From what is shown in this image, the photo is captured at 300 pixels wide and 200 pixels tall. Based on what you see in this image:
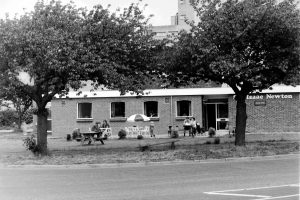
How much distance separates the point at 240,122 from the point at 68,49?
858 centimetres

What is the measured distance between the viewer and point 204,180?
41.9 feet

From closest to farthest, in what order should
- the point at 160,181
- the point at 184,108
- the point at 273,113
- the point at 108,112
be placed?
1. the point at 160,181
2. the point at 273,113
3. the point at 184,108
4. the point at 108,112

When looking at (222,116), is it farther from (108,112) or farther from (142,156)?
(142,156)

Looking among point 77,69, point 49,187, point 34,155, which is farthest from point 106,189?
point 34,155

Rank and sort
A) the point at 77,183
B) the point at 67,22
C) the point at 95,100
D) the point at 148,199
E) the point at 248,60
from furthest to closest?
the point at 95,100
the point at 248,60
the point at 67,22
the point at 77,183
the point at 148,199

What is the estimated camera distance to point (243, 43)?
19.8 meters

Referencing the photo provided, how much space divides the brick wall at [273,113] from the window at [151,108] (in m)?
7.00

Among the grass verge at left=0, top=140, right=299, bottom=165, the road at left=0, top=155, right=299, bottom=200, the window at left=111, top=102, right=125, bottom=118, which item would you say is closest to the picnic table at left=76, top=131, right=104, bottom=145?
the grass verge at left=0, top=140, right=299, bottom=165

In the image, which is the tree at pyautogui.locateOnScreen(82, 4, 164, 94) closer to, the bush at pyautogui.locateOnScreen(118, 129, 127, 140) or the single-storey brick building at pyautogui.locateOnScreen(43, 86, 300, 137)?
the bush at pyautogui.locateOnScreen(118, 129, 127, 140)

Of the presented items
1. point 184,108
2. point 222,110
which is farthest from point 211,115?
point 184,108

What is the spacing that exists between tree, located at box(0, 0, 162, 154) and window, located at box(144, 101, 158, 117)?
57.8 ft

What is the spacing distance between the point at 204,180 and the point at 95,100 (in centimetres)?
2771

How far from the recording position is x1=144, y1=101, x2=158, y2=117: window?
3922 centimetres

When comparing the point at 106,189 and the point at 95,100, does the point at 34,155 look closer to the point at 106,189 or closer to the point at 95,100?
the point at 106,189
